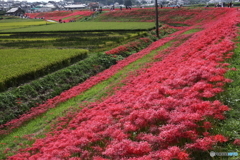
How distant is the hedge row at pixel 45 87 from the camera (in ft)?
54.6

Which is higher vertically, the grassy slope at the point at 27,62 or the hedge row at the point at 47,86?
the grassy slope at the point at 27,62

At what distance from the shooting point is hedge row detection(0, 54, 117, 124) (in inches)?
656

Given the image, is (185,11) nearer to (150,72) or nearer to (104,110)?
(150,72)

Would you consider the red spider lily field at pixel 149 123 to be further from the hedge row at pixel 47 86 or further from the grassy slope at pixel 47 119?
the hedge row at pixel 47 86

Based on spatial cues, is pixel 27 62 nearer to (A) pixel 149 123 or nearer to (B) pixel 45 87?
(B) pixel 45 87

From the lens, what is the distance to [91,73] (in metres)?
25.1

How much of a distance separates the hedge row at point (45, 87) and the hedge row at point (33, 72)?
33.9 inches

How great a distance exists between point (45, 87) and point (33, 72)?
203cm

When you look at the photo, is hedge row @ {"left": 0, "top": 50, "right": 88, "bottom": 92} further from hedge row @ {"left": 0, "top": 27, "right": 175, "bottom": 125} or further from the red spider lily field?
the red spider lily field

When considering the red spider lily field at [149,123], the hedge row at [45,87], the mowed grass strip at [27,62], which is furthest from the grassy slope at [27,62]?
the red spider lily field at [149,123]

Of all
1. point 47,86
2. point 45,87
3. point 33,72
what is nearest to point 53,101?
point 45,87

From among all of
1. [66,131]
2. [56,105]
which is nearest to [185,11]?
[56,105]

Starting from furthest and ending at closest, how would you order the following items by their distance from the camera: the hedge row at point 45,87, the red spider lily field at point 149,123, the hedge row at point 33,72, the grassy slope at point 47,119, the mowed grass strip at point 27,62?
the mowed grass strip at point 27,62, the hedge row at point 33,72, the hedge row at point 45,87, the grassy slope at point 47,119, the red spider lily field at point 149,123

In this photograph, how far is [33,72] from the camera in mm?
21094
